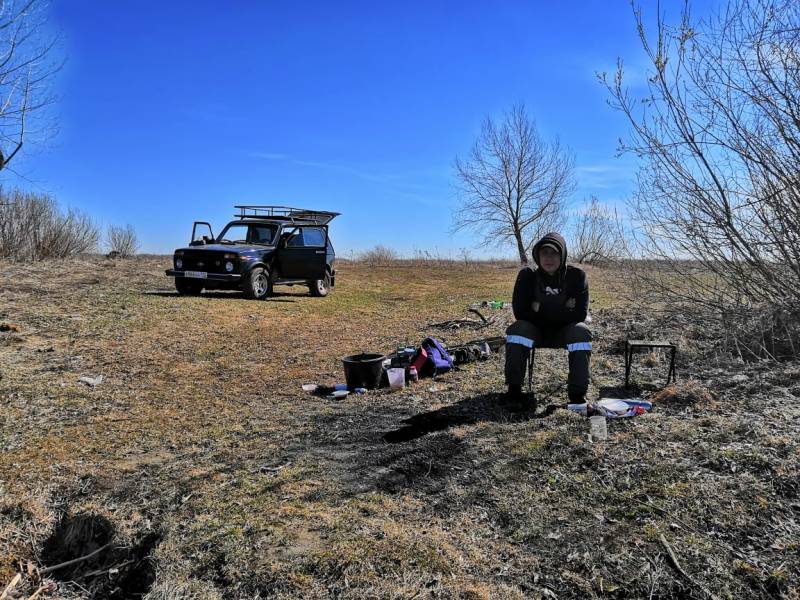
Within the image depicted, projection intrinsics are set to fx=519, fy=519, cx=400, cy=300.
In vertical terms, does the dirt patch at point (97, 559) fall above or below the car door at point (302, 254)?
below

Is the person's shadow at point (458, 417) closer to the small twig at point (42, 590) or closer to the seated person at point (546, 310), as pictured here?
the seated person at point (546, 310)

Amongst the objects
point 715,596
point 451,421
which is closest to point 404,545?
point 715,596

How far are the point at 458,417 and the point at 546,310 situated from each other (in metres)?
1.19

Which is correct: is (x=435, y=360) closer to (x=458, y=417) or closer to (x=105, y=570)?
(x=458, y=417)

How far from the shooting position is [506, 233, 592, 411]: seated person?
4.24 m

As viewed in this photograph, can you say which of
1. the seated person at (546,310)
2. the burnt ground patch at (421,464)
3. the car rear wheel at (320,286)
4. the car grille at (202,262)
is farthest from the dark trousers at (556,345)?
the car rear wheel at (320,286)

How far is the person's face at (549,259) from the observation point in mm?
4328

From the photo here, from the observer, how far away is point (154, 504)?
2764 millimetres

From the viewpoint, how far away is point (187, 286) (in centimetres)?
1112

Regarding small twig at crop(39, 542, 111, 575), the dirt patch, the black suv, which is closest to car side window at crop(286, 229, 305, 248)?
the black suv

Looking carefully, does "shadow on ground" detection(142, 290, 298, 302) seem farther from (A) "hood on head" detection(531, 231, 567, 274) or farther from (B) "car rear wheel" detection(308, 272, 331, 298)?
(A) "hood on head" detection(531, 231, 567, 274)

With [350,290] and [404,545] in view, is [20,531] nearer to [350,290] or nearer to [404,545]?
[404,545]

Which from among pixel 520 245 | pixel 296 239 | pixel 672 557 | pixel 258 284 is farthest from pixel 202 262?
pixel 520 245

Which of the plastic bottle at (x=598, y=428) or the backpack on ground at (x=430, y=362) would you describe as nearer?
the plastic bottle at (x=598, y=428)
